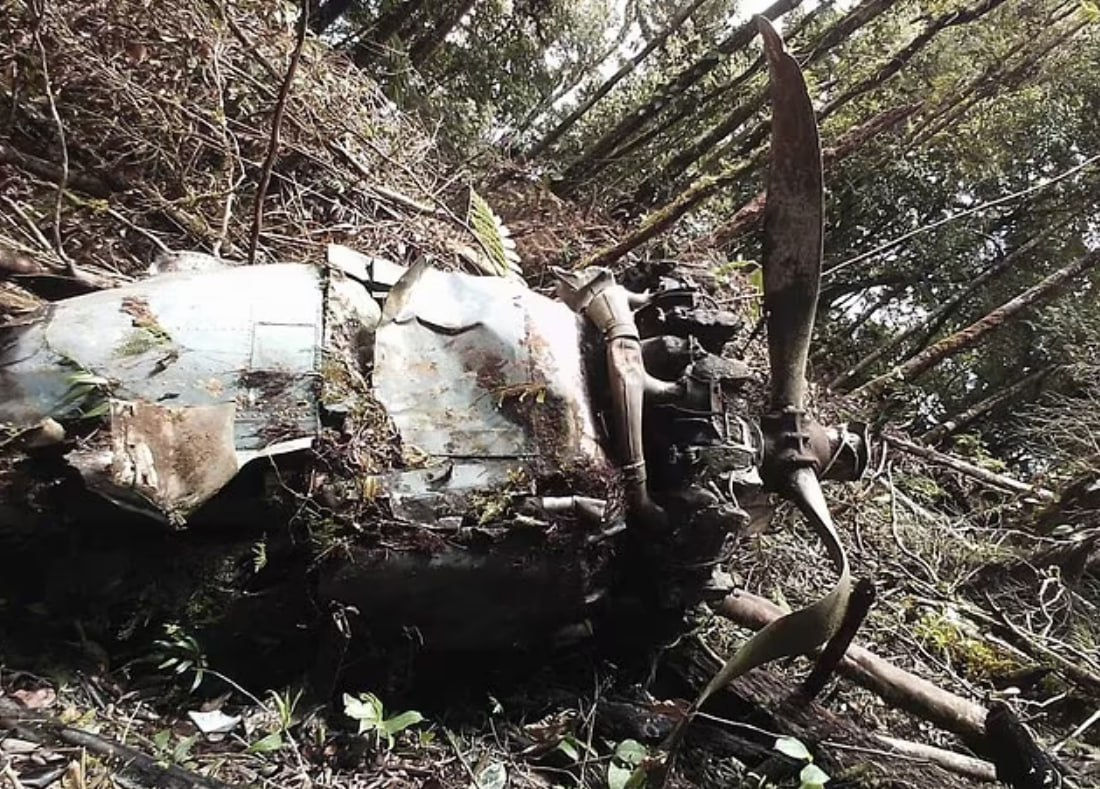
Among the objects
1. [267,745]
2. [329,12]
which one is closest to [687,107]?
[329,12]

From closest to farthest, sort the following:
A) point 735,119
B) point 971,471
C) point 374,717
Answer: point 374,717, point 971,471, point 735,119

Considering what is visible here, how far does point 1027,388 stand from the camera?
33.3 ft

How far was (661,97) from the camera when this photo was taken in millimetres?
9125

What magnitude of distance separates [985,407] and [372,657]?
27.6 ft

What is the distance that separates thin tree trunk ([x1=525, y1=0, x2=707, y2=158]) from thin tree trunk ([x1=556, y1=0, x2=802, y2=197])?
1.72ft

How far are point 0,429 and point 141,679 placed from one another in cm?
77

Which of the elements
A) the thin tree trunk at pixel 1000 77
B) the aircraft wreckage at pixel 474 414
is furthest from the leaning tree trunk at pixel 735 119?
the aircraft wreckage at pixel 474 414

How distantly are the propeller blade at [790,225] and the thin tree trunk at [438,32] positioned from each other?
22.2 ft

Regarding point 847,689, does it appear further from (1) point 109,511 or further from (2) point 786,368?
(1) point 109,511

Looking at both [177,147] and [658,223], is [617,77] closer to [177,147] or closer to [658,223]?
[658,223]

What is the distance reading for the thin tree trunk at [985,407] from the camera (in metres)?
8.95

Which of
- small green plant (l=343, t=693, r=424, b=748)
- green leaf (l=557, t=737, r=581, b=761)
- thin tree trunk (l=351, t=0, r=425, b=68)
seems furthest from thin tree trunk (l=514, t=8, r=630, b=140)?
small green plant (l=343, t=693, r=424, b=748)

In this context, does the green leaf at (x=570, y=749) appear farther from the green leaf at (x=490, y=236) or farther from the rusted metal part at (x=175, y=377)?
the green leaf at (x=490, y=236)

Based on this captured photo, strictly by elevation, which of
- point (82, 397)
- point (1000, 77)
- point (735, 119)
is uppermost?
point (1000, 77)
